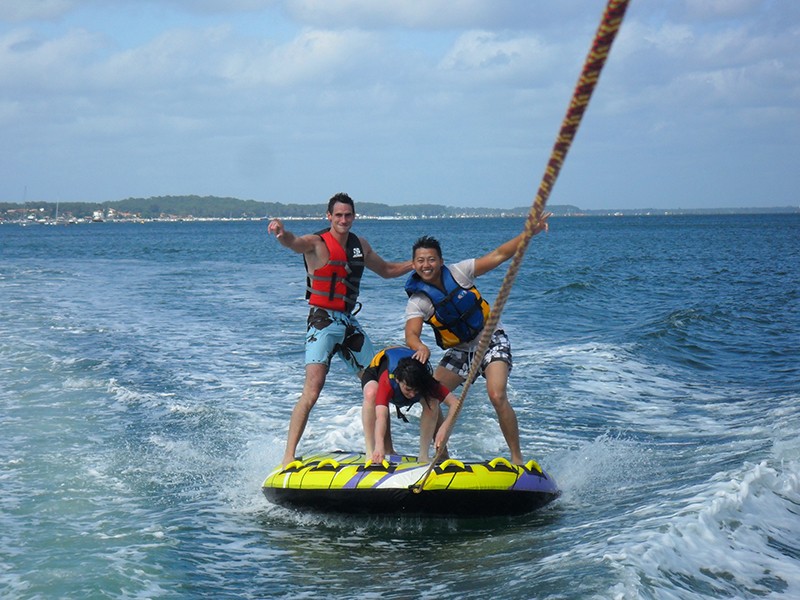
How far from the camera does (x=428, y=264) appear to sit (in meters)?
6.82

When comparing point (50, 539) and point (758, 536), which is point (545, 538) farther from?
point (50, 539)

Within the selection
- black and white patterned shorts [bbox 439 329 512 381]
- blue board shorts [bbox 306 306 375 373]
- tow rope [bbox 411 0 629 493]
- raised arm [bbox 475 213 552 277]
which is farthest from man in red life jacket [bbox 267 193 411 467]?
tow rope [bbox 411 0 629 493]

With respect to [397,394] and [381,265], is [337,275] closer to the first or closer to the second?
[381,265]

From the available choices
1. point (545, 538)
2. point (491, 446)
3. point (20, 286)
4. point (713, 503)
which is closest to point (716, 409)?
point (491, 446)

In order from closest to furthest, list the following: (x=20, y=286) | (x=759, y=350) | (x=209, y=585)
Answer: (x=209, y=585) → (x=759, y=350) → (x=20, y=286)

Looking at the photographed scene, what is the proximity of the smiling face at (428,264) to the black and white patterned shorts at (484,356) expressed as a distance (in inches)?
24.4

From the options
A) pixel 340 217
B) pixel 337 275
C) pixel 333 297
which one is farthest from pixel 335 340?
pixel 340 217

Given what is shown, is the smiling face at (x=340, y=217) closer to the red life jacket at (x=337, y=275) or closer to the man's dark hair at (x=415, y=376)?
the red life jacket at (x=337, y=275)

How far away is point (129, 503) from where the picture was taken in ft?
23.4

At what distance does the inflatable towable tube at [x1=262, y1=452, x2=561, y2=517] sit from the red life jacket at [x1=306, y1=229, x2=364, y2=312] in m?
1.35

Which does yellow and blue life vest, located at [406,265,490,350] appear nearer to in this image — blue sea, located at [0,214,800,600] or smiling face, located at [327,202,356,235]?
smiling face, located at [327,202,356,235]

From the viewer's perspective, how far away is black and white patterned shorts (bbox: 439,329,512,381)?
686 centimetres

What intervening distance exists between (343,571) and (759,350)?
1131cm

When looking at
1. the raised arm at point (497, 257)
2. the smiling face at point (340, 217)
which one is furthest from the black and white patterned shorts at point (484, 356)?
the smiling face at point (340, 217)
